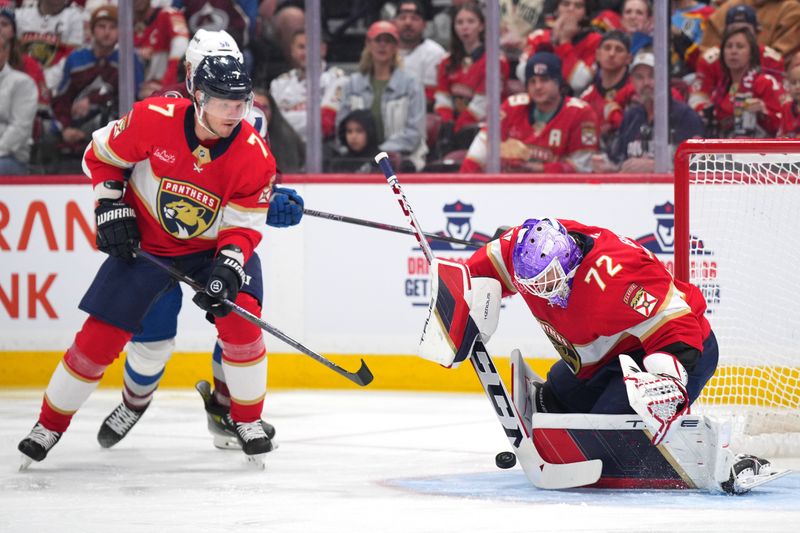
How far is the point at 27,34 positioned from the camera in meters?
6.33

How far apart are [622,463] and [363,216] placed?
249 centimetres

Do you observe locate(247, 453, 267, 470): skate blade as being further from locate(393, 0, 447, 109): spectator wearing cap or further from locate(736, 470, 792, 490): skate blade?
locate(393, 0, 447, 109): spectator wearing cap

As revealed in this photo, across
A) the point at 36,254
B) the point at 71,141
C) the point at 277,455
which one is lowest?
the point at 277,455

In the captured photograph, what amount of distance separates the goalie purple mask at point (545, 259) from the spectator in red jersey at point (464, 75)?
237cm

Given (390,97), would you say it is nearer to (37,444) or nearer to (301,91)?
(301,91)

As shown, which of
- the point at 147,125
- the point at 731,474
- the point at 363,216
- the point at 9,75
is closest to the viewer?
the point at 731,474

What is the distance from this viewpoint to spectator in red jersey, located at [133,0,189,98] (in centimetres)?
621

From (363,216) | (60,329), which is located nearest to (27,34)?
(60,329)

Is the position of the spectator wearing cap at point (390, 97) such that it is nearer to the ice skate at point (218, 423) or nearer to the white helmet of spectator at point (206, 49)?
the ice skate at point (218, 423)

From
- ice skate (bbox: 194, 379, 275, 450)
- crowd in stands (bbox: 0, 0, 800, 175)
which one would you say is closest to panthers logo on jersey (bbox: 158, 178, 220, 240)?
ice skate (bbox: 194, 379, 275, 450)

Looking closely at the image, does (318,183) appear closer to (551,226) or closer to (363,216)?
(363,216)

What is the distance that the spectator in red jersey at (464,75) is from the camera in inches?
231

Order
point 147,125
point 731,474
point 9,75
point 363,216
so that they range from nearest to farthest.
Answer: point 731,474 → point 147,125 → point 363,216 → point 9,75

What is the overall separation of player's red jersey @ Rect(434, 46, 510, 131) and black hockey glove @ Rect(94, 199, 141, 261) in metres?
2.14
